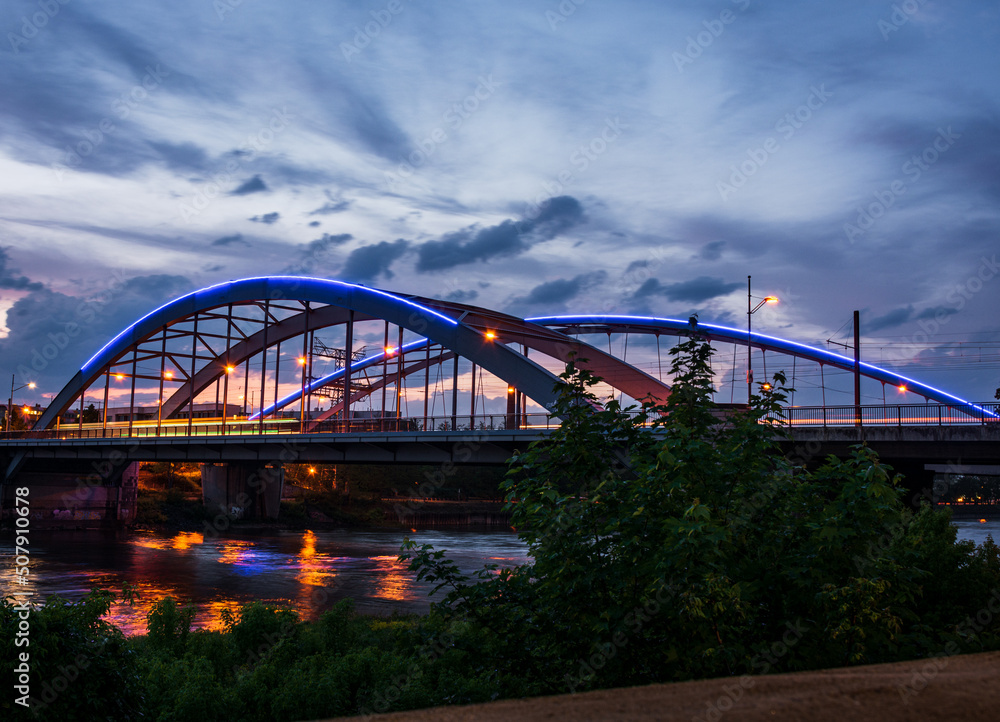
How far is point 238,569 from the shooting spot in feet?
121

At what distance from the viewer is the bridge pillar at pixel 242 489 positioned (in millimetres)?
66125

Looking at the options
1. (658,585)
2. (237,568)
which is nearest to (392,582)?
(237,568)

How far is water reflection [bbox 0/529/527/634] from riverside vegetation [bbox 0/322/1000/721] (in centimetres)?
963

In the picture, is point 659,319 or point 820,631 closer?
point 820,631

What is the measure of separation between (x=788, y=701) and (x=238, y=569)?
35727 millimetres

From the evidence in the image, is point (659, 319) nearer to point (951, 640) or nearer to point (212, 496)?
point (212, 496)

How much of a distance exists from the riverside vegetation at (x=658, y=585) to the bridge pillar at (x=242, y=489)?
60427 millimetres

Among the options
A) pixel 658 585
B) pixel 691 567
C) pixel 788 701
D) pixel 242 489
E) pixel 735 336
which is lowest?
pixel 242 489

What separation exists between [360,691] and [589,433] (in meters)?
4.77

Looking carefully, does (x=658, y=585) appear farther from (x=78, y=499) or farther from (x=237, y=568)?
(x=78, y=499)

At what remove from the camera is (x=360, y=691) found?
33.4 ft

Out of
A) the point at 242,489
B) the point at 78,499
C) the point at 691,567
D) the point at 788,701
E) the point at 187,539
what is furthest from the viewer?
the point at 242,489

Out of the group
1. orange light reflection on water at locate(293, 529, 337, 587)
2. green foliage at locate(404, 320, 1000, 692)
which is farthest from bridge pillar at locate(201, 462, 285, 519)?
green foliage at locate(404, 320, 1000, 692)

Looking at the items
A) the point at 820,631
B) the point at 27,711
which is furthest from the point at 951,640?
the point at 27,711
